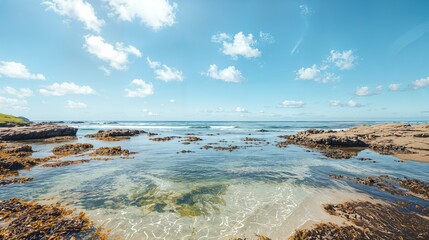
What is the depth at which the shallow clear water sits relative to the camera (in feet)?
25.6

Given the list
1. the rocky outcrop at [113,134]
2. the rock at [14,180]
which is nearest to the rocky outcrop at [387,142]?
the rock at [14,180]

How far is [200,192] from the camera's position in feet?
36.4

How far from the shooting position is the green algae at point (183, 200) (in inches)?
356

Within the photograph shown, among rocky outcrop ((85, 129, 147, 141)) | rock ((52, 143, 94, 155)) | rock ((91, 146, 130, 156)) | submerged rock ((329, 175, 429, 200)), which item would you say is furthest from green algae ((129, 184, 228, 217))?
rocky outcrop ((85, 129, 147, 141))

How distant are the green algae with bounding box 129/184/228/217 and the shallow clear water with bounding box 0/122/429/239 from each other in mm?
43

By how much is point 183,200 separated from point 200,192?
1.27 metres

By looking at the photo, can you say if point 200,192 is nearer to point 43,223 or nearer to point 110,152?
point 43,223

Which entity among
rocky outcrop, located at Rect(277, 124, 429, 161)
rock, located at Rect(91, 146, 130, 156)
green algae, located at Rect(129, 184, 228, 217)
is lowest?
green algae, located at Rect(129, 184, 228, 217)

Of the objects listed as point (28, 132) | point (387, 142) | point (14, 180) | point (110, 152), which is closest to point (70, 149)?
point (110, 152)

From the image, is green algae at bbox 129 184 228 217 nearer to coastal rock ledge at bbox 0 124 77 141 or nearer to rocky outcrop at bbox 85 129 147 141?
rocky outcrop at bbox 85 129 147 141

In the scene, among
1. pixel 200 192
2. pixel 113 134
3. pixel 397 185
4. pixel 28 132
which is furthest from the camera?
pixel 113 134

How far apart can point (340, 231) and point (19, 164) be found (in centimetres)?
2127

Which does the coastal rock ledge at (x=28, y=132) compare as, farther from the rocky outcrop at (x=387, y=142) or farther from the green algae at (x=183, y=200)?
the rocky outcrop at (x=387, y=142)

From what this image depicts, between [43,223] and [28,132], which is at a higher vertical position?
[28,132]
